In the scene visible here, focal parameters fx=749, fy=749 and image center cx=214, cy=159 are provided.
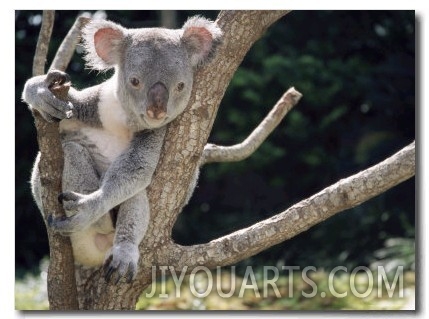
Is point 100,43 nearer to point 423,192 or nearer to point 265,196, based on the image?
point 423,192

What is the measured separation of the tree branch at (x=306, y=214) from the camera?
7.45ft

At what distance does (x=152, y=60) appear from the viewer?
2.37 meters

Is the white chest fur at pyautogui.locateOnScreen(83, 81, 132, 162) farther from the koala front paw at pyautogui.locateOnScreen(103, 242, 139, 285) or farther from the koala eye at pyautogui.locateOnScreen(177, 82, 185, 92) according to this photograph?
the koala front paw at pyautogui.locateOnScreen(103, 242, 139, 285)

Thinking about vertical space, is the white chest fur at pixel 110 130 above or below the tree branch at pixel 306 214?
above

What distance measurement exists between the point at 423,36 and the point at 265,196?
2.90 m

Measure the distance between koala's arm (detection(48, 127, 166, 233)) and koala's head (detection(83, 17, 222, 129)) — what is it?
7 cm

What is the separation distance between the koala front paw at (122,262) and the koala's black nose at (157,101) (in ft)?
1.36

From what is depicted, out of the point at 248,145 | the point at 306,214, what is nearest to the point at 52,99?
the point at 306,214

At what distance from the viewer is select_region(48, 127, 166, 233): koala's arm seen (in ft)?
7.50

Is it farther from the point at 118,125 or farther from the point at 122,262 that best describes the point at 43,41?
the point at 122,262
